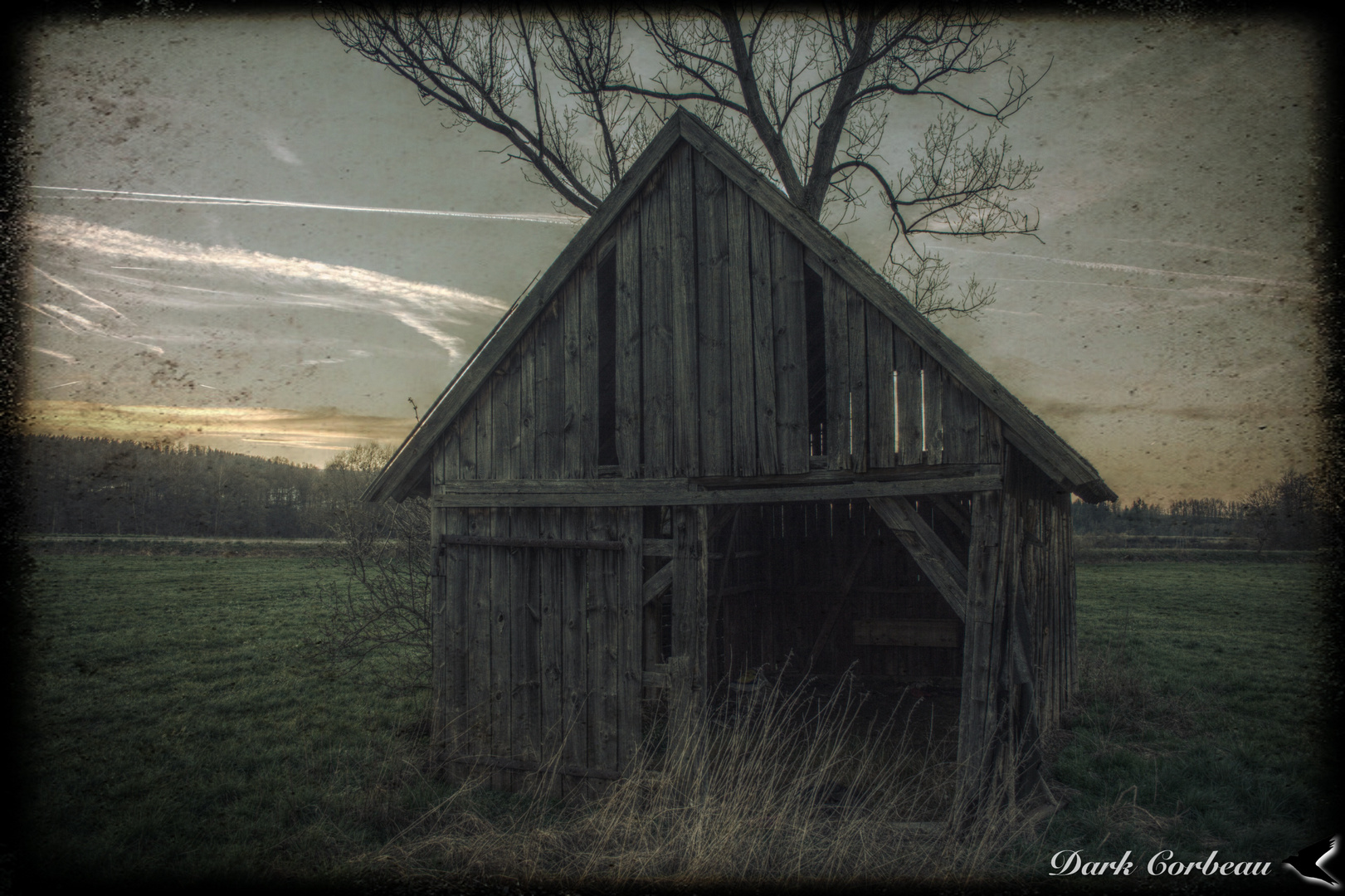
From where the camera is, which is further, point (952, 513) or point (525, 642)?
point (525, 642)

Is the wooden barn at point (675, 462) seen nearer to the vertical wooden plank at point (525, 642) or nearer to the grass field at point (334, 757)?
the vertical wooden plank at point (525, 642)

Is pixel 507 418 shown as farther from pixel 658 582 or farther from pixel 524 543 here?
pixel 658 582

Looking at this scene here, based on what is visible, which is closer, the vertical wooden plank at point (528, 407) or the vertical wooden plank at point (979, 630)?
the vertical wooden plank at point (979, 630)

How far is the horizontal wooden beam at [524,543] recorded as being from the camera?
24.8 ft

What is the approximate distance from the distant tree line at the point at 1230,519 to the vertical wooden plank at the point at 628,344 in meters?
17.2

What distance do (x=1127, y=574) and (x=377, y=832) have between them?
3248 centimetres

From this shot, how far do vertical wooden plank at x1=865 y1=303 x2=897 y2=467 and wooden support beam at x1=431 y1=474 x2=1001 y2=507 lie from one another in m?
0.24

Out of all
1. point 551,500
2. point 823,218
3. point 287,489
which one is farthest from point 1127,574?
point 287,489

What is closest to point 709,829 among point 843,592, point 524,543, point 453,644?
point 524,543

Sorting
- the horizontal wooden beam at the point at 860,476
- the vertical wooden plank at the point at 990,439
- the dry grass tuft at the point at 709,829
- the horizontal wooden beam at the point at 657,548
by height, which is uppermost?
the vertical wooden plank at the point at 990,439

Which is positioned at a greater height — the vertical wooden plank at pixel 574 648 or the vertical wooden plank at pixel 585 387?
the vertical wooden plank at pixel 585 387

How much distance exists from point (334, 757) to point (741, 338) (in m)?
6.66

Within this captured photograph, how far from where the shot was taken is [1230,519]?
138ft

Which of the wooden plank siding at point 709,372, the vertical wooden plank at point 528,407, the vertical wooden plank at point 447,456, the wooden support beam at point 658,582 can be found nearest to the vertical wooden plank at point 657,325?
the wooden plank siding at point 709,372
